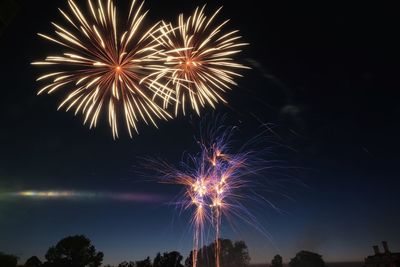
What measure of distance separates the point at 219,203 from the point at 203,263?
125920 mm

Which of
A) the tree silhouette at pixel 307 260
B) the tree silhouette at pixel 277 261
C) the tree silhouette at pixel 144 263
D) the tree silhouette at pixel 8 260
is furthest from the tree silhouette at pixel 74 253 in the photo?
the tree silhouette at pixel 307 260

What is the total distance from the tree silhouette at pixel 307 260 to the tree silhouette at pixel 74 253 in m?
65.5

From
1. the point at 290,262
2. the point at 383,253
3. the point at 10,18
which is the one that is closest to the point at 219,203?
the point at 10,18

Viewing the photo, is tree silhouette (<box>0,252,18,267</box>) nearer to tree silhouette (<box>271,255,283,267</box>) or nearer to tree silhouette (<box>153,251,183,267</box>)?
tree silhouette (<box>153,251,183,267</box>)

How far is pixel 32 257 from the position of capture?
66.9 meters

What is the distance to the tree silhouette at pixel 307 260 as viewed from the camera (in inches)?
3765

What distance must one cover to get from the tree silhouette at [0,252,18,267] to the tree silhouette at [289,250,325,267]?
8595 centimetres

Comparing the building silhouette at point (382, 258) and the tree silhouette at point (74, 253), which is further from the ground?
the tree silhouette at point (74, 253)

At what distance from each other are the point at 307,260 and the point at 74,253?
71923 mm

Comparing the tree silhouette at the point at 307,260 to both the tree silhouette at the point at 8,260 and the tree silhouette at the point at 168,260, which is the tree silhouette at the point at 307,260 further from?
the tree silhouette at the point at 8,260

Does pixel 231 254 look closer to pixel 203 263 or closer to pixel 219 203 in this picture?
pixel 203 263

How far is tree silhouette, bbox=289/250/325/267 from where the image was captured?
9562 centimetres

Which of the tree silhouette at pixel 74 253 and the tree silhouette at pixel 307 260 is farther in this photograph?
the tree silhouette at pixel 307 260

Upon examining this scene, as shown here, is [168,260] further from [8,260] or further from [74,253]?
[8,260]
